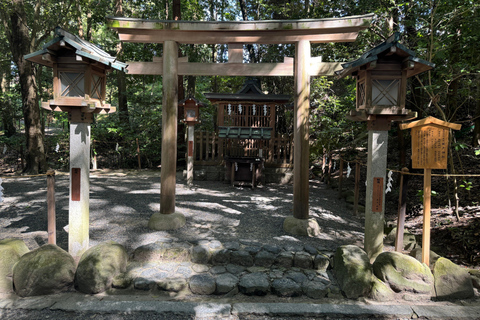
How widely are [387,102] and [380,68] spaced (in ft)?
1.66

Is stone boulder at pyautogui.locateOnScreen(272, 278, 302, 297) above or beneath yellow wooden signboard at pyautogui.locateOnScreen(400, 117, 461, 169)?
beneath

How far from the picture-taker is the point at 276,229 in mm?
5598

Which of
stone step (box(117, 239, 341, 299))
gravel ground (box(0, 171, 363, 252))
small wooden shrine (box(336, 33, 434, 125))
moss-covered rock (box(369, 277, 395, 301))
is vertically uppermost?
small wooden shrine (box(336, 33, 434, 125))

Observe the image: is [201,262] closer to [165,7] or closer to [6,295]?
[6,295]

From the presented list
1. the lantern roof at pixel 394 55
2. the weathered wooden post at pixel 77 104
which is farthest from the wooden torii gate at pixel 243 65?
the weathered wooden post at pixel 77 104

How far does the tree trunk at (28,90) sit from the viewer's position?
11.1 m

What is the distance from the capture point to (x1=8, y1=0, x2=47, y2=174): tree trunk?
36.4ft

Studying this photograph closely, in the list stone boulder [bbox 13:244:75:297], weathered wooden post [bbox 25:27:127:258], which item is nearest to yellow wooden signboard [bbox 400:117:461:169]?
weathered wooden post [bbox 25:27:127:258]

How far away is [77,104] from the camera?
4109mm

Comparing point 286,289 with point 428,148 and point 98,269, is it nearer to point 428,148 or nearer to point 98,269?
point 98,269

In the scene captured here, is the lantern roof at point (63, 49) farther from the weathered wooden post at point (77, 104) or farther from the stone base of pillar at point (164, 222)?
the stone base of pillar at point (164, 222)

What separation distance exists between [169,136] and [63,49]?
2114 mm

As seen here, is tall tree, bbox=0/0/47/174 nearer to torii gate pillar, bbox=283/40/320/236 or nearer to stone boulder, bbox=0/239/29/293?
stone boulder, bbox=0/239/29/293

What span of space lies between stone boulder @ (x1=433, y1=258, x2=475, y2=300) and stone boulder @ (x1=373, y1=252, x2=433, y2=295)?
4.5 inches
